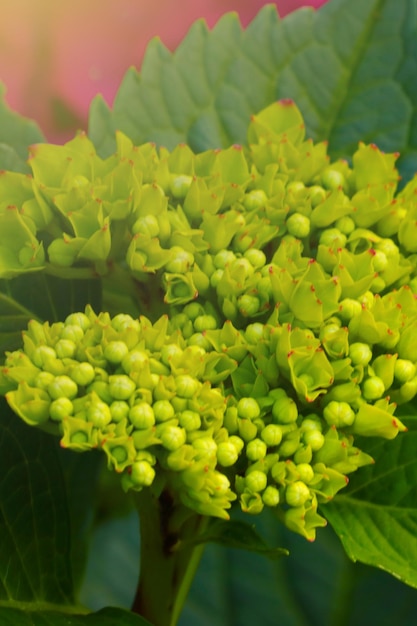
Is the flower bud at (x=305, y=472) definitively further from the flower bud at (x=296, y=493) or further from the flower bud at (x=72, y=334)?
the flower bud at (x=72, y=334)

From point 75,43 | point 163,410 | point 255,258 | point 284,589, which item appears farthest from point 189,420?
point 75,43

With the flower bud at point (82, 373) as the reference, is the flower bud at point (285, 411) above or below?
below

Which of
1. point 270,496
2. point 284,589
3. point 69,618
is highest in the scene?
point 270,496

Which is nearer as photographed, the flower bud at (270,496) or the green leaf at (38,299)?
the flower bud at (270,496)

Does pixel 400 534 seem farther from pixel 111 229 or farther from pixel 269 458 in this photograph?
pixel 111 229

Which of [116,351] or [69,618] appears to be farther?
[69,618]

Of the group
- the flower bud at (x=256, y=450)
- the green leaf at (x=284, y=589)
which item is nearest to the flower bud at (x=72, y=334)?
the flower bud at (x=256, y=450)

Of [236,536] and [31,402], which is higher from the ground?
[31,402]

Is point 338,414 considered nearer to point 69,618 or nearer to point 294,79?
point 69,618
